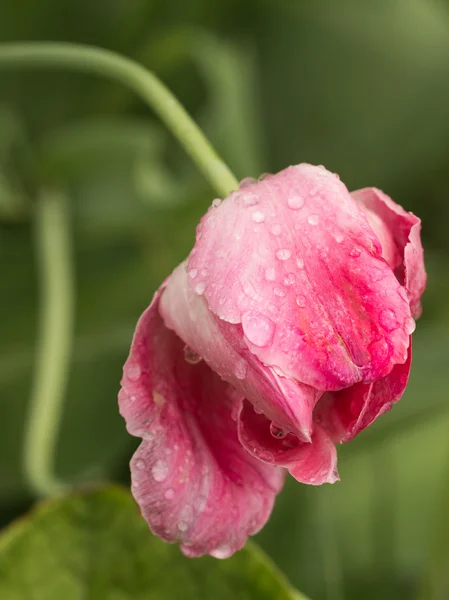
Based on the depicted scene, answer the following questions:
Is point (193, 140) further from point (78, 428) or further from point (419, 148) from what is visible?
point (419, 148)

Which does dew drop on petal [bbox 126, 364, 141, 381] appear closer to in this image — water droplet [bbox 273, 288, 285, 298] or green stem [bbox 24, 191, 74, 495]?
water droplet [bbox 273, 288, 285, 298]

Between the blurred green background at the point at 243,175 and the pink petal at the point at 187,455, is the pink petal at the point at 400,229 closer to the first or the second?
the pink petal at the point at 187,455

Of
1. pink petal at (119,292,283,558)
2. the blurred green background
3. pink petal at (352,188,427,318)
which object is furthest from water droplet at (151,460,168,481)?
the blurred green background

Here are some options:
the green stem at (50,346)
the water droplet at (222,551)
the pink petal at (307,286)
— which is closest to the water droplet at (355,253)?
the pink petal at (307,286)

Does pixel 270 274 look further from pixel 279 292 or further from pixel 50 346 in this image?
pixel 50 346

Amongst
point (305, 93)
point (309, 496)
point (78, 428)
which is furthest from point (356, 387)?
point (305, 93)

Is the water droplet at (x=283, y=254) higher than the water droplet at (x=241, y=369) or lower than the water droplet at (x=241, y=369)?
higher
